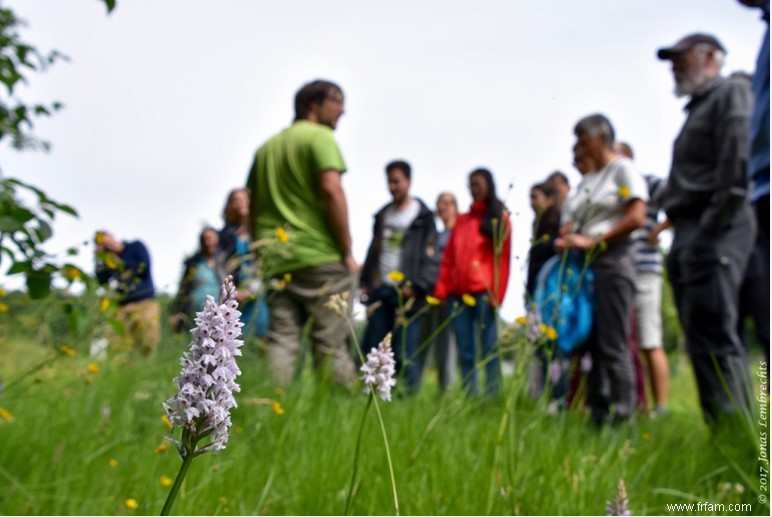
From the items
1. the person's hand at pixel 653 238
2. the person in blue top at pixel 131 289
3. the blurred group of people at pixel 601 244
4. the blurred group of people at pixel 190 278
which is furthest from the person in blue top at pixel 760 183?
the person in blue top at pixel 131 289

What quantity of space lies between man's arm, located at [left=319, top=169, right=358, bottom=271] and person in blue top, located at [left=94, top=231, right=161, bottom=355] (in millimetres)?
832

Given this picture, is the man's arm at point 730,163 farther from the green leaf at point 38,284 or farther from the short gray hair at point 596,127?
the green leaf at point 38,284

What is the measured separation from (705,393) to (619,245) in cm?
82

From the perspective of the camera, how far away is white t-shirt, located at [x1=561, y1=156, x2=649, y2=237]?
3.44 meters

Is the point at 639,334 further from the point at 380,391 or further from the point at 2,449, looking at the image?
the point at 380,391

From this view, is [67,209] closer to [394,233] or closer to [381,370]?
[381,370]

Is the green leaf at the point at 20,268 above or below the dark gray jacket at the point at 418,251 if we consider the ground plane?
below

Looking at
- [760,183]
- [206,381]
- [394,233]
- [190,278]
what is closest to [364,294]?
A: [394,233]

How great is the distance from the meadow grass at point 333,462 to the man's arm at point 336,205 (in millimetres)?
672

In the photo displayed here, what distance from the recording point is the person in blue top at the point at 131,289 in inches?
116

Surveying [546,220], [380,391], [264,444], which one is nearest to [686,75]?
[546,220]

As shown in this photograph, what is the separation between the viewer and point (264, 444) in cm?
255

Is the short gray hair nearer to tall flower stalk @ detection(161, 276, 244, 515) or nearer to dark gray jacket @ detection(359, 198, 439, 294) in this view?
dark gray jacket @ detection(359, 198, 439, 294)

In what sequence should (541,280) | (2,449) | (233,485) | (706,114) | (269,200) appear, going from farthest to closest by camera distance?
(541,280) → (269,200) → (706,114) → (2,449) → (233,485)
